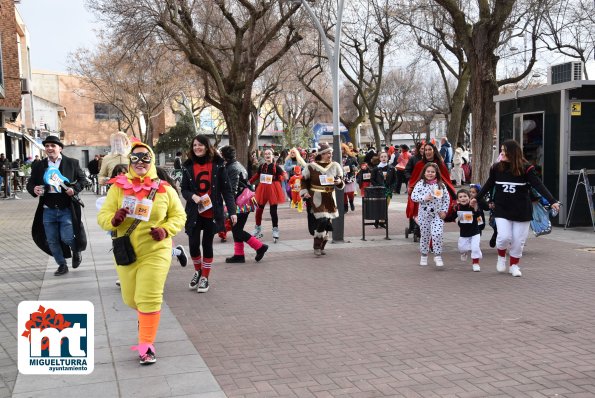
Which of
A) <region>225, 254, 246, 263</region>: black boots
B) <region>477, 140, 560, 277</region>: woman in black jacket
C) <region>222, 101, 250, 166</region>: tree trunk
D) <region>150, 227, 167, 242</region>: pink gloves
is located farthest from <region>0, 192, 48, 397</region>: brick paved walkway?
<region>222, 101, 250, 166</region>: tree trunk

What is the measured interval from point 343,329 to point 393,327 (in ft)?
1.57

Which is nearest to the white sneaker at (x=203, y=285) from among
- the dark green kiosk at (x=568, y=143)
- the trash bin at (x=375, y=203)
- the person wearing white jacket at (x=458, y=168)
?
the trash bin at (x=375, y=203)

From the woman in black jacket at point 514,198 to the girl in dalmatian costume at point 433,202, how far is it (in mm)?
782

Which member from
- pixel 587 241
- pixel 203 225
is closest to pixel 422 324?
→ pixel 203 225

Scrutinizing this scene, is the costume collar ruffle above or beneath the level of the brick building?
beneath

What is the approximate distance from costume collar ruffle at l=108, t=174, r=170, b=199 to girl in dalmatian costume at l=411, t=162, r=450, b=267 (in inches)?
183

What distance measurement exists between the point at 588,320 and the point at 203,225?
4284 millimetres

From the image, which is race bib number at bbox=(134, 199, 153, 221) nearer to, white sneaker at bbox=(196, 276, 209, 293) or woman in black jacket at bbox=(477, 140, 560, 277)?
white sneaker at bbox=(196, 276, 209, 293)

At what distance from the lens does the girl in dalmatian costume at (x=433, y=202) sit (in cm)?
878

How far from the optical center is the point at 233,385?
4.46 metres

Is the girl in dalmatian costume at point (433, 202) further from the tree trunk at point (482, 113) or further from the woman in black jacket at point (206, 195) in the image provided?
the tree trunk at point (482, 113)

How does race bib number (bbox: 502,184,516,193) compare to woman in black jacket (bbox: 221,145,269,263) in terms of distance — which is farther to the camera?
woman in black jacket (bbox: 221,145,269,263)

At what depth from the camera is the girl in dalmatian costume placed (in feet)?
28.8

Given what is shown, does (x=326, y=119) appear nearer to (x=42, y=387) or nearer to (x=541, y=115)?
(x=541, y=115)
